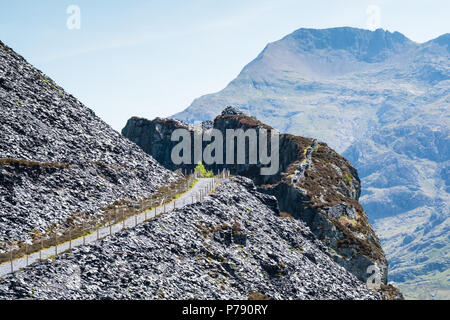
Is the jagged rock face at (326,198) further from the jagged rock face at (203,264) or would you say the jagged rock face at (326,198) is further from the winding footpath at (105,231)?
the winding footpath at (105,231)

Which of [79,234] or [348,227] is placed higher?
[79,234]

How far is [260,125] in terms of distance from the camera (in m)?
194

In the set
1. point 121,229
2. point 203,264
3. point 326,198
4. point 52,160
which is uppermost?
point 52,160

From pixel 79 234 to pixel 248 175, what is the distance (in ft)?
358

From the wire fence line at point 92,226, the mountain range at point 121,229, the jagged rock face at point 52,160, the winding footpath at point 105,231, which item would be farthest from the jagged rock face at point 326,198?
the jagged rock face at point 52,160

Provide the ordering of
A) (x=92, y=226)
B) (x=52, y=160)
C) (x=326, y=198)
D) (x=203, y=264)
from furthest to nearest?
(x=326, y=198) < (x=52, y=160) < (x=92, y=226) < (x=203, y=264)

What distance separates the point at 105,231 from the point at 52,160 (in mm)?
23208

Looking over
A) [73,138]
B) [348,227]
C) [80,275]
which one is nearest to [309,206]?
[348,227]

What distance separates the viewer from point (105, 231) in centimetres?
6681

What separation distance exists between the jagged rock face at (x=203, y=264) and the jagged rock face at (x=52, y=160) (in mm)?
11215

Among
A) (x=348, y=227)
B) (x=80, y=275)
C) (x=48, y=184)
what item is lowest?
Answer: (x=348, y=227)

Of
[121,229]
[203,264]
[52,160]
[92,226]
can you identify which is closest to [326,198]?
[52,160]

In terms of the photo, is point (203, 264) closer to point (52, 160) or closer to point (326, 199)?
point (52, 160)
